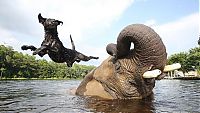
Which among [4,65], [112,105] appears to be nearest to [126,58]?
[112,105]

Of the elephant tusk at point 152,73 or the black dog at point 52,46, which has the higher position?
the black dog at point 52,46

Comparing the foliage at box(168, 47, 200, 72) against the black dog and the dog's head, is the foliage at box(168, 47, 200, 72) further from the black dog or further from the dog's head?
the dog's head

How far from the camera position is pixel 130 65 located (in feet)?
28.3

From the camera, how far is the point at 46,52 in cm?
948

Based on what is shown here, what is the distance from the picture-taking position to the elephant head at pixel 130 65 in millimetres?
7855

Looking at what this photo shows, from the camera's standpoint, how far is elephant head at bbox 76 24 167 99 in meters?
7.86

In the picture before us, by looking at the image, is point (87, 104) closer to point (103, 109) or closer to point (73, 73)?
point (103, 109)

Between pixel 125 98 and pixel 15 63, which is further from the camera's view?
pixel 15 63

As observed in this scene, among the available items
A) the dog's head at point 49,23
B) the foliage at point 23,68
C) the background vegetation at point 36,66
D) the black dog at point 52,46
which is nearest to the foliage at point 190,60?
the background vegetation at point 36,66

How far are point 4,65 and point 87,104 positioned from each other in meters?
87.5

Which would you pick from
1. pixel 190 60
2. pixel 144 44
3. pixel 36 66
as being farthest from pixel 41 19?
pixel 36 66

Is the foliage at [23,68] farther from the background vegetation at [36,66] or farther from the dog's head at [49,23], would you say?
the dog's head at [49,23]

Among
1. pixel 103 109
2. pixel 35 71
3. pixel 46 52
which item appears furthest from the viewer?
pixel 35 71

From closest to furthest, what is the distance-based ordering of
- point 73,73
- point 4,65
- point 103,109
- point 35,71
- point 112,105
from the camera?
1. point 103,109
2. point 112,105
3. point 4,65
4. point 35,71
5. point 73,73
